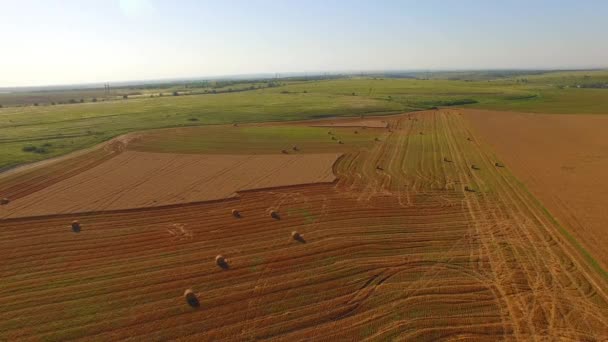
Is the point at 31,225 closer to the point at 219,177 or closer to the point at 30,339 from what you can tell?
the point at 30,339

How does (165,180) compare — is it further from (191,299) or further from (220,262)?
(191,299)

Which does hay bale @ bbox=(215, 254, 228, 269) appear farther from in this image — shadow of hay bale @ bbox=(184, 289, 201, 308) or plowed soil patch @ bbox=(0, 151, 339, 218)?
plowed soil patch @ bbox=(0, 151, 339, 218)

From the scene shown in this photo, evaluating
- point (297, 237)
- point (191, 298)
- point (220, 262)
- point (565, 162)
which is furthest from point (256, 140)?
point (565, 162)

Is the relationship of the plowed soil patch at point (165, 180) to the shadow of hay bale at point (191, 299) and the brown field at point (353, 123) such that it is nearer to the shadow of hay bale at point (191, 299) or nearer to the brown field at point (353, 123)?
the shadow of hay bale at point (191, 299)

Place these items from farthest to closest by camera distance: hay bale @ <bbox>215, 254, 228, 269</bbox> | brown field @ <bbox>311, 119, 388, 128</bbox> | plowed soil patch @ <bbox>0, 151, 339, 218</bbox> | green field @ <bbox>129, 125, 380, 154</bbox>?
brown field @ <bbox>311, 119, 388, 128</bbox> → green field @ <bbox>129, 125, 380, 154</bbox> → plowed soil patch @ <bbox>0, 151, 339, 218</bbox> → hay bale @ <bbox>215, 254, 228, 269</bbox>

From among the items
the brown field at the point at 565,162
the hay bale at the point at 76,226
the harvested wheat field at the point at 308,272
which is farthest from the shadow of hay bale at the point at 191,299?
the brown field at the point at 565,162

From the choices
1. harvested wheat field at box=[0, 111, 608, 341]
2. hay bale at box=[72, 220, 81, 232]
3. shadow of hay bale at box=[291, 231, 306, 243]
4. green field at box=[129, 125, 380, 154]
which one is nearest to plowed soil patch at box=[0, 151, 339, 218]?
harvested wheat field at box=[0, 111, 608, 341]
